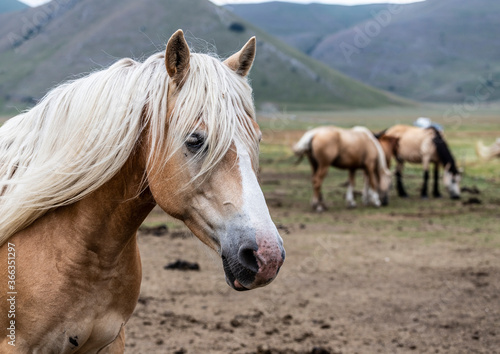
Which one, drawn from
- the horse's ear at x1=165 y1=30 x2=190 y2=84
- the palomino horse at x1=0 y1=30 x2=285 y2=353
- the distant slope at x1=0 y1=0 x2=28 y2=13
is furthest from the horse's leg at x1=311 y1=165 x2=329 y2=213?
the distant slope at x1=0 y1=0 x2=28 y2=13

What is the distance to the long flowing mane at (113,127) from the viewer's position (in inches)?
71.4

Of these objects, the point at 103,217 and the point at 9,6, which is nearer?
the point at 103,217

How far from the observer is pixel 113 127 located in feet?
6.21

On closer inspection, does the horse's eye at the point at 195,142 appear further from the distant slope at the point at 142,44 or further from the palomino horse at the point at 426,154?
the distant slope at the point at 142,44

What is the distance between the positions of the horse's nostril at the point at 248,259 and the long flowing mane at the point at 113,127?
1.09ft

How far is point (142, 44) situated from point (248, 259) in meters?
112

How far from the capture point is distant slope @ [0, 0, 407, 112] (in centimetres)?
10289

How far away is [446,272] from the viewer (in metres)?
6.45

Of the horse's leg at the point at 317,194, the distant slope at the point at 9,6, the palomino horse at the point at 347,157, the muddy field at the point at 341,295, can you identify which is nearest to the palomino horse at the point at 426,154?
the palomino horse at the point at 347,157

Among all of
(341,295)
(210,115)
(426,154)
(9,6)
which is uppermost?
(210,115)

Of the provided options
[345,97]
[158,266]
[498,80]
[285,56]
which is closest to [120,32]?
[285,56]

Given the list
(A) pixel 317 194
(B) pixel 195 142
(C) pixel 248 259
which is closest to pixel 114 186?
(B) pixel 195 142

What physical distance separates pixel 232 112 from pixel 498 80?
15260 cm

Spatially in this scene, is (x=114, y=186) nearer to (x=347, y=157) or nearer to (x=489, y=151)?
(x=347, y=157)
